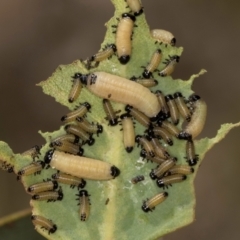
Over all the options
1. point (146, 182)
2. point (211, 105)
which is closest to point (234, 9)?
point (211, 105)

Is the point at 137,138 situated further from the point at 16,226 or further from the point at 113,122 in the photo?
the point at 16,226

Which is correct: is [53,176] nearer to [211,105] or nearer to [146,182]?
[146,182]

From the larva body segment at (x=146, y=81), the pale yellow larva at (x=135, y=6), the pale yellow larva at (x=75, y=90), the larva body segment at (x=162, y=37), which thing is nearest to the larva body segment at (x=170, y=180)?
the larva body segment at (x=146, y=81)

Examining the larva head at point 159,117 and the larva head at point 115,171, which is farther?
the larva head at point 159,117

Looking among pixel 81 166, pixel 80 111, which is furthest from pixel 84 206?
pixel 80 111

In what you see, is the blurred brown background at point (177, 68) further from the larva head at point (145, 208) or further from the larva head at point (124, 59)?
the larva head at point (145, 208)

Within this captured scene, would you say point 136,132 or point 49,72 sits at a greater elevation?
point 49,72
